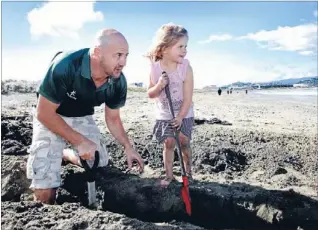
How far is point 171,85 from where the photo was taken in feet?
12.8

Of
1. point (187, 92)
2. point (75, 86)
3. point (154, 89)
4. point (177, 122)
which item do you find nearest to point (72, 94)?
point (75, 86)

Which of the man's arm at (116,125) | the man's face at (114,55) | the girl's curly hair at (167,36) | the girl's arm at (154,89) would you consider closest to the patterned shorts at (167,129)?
the girl's arm at (154,89)

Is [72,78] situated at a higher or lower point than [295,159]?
higher

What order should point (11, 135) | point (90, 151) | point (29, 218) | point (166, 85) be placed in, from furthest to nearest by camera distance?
point (11, 135)
point (166, 85)
point (90, 151)
point (29, 218)

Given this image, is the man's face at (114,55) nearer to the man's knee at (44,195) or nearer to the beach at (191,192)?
the beach at (191,192)

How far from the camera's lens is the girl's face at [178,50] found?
3709 millimetres

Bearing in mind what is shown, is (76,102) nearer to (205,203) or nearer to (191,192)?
(191,192)

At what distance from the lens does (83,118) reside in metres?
3.65

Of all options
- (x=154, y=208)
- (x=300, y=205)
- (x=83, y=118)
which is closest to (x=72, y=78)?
(x=83, y=118)

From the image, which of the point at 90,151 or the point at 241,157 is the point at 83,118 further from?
the point at 241,157

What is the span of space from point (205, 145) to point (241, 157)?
507 millimetres

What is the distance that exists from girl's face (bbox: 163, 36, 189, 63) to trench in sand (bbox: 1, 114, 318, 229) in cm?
119

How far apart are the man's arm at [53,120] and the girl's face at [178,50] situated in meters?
1.24

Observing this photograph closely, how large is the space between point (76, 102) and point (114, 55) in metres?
0.68
